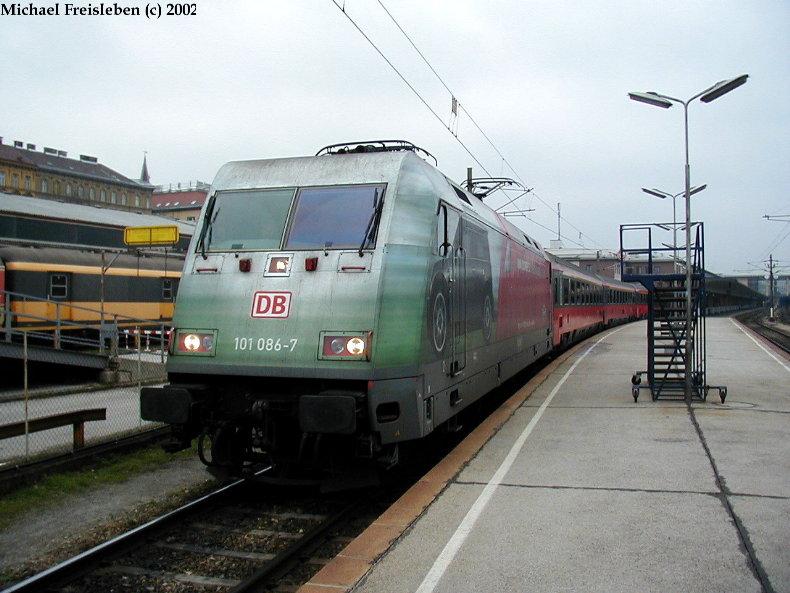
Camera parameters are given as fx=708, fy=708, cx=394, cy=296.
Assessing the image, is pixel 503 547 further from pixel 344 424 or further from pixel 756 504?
pixel 756 504

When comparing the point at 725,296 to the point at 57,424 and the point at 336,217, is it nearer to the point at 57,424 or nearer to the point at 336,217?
the point at 336,217

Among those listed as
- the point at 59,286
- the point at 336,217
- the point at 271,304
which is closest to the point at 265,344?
the point at 271,304

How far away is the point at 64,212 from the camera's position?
29484 mm

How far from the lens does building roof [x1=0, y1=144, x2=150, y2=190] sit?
7969 cm

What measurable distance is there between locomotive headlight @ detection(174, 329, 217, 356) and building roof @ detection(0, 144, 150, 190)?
80195mm

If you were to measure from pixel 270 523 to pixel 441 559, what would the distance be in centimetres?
234

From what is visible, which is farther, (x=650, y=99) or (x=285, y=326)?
(x=650, y=99)

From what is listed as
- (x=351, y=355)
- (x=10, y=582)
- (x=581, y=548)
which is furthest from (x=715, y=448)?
(x=10, y=582)

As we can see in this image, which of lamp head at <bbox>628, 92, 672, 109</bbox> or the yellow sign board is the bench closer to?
the yellow sign board

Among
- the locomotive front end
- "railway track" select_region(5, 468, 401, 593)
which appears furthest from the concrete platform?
the locomotive front end

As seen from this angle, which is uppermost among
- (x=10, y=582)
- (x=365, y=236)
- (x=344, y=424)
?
(x=365, y=236)

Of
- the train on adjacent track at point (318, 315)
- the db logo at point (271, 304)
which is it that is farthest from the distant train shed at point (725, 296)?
the db logo at point (271, 304)

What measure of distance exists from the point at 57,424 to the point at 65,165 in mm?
88689

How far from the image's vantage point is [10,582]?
5.46 metres
